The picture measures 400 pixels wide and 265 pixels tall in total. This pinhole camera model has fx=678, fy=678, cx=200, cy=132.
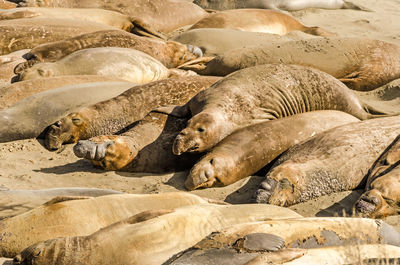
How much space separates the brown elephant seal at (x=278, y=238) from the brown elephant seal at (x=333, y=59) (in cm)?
401

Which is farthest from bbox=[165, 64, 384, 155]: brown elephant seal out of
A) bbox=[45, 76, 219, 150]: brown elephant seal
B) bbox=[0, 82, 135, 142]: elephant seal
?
bbox=[0, 82, 135, 142]: elephant seal

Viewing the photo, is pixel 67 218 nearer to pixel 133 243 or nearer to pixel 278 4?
pixel 133 243

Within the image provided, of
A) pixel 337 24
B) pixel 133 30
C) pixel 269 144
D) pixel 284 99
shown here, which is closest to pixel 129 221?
pixel 269 144

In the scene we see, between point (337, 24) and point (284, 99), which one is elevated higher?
point (284, 99)

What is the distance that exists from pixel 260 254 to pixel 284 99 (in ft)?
9.99

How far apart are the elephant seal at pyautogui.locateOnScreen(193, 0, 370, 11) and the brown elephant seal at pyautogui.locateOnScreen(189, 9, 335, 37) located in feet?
5.58

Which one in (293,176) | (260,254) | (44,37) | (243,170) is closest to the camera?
(260,254)

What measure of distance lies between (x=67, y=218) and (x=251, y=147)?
6.40 feet

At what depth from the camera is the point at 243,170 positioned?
17.2 feet

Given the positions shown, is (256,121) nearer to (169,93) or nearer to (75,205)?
(169,93)

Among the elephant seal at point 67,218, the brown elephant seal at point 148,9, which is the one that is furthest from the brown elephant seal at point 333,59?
the elephant seal at point 67,218

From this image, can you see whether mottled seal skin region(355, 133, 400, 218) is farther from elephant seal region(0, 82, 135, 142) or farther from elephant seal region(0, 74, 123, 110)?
elephant seal region(0, 74, 123, 110)

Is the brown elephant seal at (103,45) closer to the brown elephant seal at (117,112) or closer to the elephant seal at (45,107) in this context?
the elephant seal at (45,107)

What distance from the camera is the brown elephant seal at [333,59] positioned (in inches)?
292
